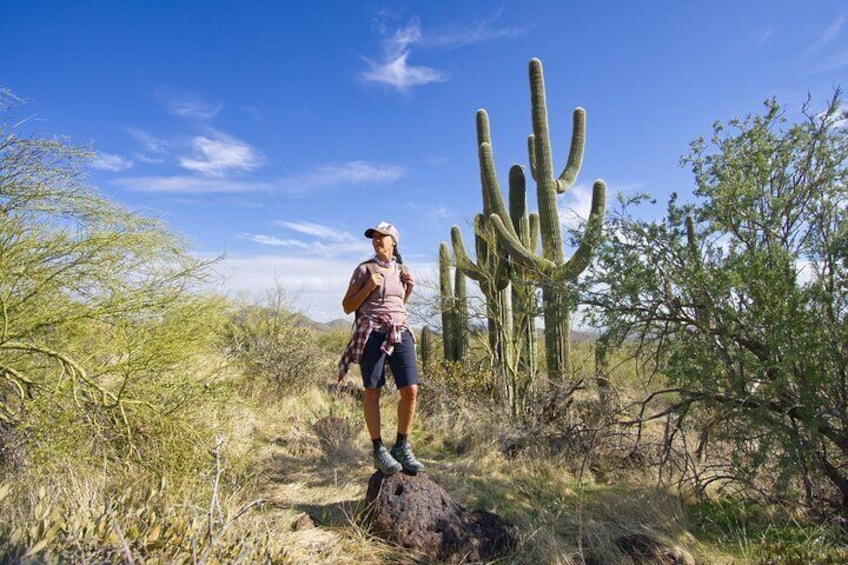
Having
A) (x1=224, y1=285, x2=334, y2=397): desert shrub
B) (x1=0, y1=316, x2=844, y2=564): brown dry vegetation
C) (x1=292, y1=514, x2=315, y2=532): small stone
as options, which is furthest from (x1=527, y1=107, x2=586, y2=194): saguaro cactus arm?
(x1=292, y1=514, x2=315, y2=532): small stone

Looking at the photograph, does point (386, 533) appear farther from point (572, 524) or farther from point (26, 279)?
point (26, 279)

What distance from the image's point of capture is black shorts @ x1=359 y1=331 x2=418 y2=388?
330 centimetres

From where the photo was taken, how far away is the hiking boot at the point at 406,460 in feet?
11.2

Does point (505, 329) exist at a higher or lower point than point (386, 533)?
higher

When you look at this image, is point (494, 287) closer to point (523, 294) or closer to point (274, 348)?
point (523, 294)

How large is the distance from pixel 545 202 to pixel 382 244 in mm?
4692

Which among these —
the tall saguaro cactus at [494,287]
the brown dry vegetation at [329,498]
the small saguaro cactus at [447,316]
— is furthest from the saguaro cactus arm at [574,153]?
the brown dry vegetation at [329,498]

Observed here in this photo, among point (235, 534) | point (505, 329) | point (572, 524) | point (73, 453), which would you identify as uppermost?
point (505, 329)

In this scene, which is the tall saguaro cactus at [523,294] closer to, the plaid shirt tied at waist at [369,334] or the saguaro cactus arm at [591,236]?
the saguaro cactus arm at [591,236]

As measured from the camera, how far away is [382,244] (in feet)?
11.3

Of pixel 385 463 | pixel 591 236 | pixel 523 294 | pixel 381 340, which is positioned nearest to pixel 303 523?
pixel 385 463

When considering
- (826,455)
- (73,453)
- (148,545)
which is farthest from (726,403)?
(73,453)

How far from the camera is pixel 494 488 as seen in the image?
4.56m

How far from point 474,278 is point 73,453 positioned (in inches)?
220
